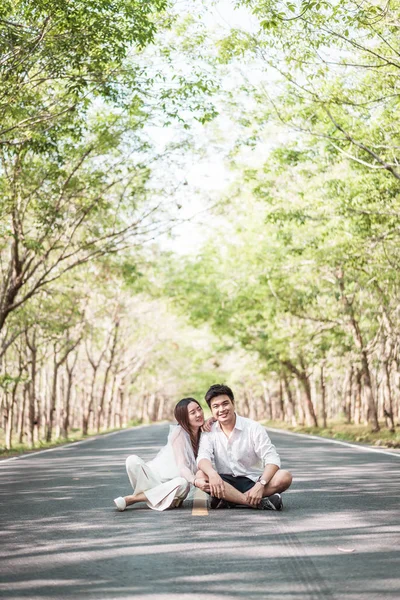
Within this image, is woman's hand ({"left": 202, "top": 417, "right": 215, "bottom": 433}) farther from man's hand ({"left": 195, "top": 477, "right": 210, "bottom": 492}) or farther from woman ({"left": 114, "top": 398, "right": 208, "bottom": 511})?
man's hand ({"left": 195, "top": 477, "right": 210, "bottom": 492})

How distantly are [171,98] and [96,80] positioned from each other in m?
3.24

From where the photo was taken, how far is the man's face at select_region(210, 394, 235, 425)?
8.17 m

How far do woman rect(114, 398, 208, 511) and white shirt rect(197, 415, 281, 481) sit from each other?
258 millimetres

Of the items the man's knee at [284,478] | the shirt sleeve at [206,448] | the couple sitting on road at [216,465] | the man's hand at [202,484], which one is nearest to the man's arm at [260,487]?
the couple sitting on road at [216,465]

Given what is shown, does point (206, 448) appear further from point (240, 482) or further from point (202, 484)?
point (240, 482)

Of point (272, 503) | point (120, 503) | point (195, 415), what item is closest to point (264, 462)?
point (272, 503)

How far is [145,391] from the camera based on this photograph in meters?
83.8

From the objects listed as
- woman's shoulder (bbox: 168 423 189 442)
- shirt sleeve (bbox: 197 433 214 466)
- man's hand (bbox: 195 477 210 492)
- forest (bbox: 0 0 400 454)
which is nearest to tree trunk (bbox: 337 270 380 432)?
forest (bbox: 0 0 400 454)

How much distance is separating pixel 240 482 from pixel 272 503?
39 centimetres

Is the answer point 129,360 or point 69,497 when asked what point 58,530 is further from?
point 129,360

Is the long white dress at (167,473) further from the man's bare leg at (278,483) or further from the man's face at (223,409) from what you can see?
the man's bare leg at (278,483)

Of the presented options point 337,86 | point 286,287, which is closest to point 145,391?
point 286,287

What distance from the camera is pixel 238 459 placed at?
8320mm

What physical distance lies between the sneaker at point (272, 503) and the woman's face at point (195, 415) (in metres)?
1.02
